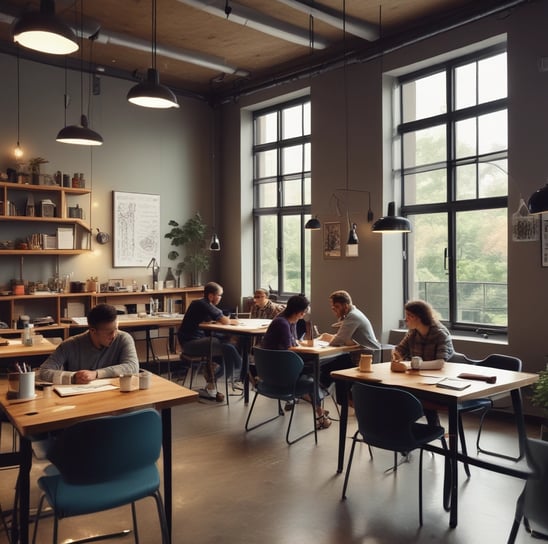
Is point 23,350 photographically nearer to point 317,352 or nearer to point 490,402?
point 317,352

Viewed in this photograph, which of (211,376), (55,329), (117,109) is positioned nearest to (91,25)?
(117,109)

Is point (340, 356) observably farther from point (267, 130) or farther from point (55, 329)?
point (267, 130)

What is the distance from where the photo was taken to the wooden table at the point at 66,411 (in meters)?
2.54

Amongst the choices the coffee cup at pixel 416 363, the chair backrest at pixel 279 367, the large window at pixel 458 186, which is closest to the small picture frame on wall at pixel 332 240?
the large window at pixel 458 186

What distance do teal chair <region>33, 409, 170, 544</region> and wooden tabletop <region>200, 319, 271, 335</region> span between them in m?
3.33

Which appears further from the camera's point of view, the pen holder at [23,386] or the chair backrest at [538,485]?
the pen holder at [23,386]

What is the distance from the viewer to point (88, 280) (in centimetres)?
748

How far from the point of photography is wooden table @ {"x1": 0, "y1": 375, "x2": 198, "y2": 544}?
2.54 m

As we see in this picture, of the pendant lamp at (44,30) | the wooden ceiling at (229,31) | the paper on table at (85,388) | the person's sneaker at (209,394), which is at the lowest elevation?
the person's sneaker at (209,394)

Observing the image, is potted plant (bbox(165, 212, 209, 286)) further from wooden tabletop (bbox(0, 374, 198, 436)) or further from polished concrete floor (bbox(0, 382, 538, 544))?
wooden tabletop (bbox(0, 374, 198, 436))

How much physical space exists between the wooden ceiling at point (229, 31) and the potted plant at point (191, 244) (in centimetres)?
221

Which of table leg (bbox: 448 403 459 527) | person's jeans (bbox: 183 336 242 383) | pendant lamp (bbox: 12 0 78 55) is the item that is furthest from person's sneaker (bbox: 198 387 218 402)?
pendant lamp (bbox: 12 0 78 55)

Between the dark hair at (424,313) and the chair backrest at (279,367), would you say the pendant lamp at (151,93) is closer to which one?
the chair backrest at (279,367)

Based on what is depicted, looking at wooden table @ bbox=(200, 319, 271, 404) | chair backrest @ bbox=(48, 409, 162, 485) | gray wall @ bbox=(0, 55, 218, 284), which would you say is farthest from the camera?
gray wall @ bbox=(0, 55, 218, 284)
